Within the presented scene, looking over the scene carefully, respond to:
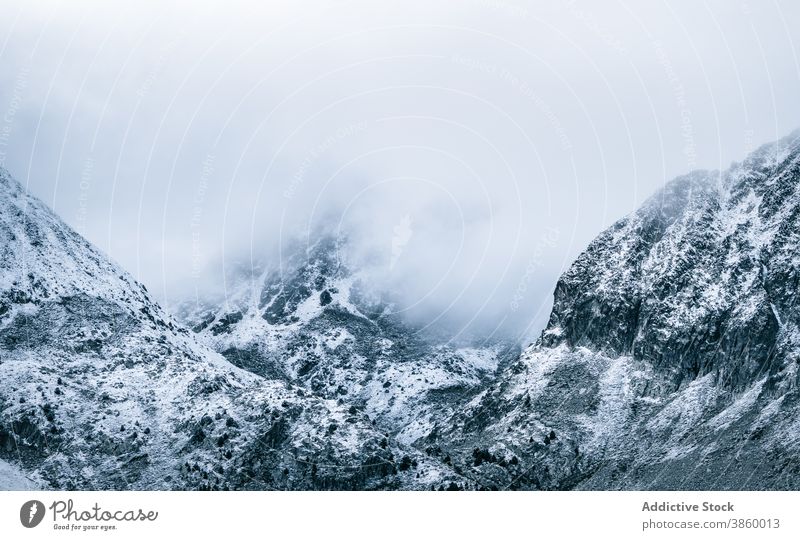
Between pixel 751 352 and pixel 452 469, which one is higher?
pixel 751 352

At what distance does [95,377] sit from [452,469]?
73.6 meters

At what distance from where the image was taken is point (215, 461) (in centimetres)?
17338

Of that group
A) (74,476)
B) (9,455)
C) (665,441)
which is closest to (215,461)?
(74,476)

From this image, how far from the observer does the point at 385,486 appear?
176 m

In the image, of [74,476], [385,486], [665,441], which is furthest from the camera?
[665,441]

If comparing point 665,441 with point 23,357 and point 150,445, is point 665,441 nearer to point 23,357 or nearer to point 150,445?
point 150,445
